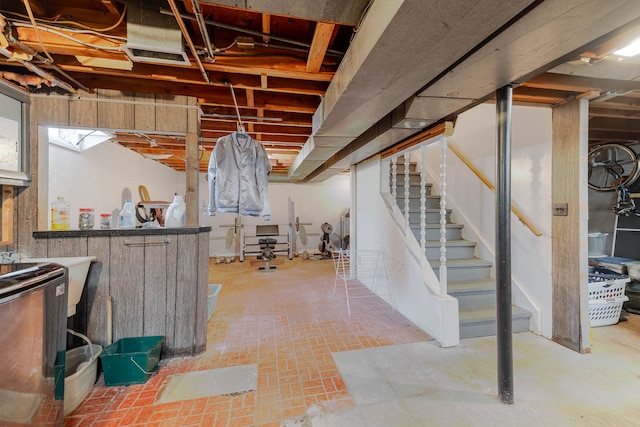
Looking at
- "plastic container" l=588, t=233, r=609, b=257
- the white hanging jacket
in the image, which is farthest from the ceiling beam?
"plastic container" l=588, t=233, r=609, b=257

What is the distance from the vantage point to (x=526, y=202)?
2732mm

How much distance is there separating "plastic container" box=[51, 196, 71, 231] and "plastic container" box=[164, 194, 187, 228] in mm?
711

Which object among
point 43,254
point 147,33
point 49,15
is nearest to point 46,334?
point 43,254

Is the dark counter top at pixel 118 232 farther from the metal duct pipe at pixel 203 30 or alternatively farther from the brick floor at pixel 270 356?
the metal duct pipe at pixel 203 30

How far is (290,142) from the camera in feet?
14.2

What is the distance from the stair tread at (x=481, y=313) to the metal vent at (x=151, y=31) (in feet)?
10.5

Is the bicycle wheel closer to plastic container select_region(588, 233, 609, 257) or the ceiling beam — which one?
plastic container select_region(588, 233, 609, 257)

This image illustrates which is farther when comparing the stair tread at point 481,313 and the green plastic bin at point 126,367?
the stair tread at point 481,313

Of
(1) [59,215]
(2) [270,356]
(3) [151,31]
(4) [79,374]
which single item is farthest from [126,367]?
(3) [151,31]

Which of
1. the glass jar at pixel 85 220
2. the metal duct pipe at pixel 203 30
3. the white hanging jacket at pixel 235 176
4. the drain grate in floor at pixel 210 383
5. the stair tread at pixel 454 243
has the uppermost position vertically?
the metal duct pipe at pixel 203 30

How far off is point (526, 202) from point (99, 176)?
5.40 metres

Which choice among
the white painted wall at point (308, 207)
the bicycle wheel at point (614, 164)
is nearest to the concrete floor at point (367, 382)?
the bicycle wheel at point (614, 164)

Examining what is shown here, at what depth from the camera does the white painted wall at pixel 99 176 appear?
2.92 meters

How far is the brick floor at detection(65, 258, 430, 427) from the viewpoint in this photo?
1590mm
